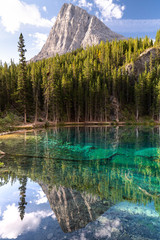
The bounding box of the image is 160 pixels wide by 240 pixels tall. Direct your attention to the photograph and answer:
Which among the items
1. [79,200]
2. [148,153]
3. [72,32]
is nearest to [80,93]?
[148,153]

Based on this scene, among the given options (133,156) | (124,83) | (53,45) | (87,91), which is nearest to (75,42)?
(53,45)

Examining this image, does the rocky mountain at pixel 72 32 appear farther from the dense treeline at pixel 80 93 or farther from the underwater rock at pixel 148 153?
the underwater rock at pixel 148 153

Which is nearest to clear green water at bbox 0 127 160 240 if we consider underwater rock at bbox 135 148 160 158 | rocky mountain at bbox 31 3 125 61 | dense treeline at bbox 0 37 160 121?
underwater rock at bbox 135 148 160 158

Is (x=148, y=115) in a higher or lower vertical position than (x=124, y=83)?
lower

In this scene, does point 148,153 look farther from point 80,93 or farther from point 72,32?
point 72,32

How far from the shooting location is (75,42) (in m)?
163

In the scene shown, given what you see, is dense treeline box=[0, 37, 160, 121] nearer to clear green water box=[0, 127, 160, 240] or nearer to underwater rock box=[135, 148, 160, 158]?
underwater rock box=[135, 148, 160, 158]

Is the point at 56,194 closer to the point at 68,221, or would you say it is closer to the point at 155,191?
the point at 68,221

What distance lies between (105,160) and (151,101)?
2246 inches

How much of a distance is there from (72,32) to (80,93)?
152 meters

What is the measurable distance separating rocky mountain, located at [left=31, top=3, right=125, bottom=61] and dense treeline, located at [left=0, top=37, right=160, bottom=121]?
104313mm

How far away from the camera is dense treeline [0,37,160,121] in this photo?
45.2 meters

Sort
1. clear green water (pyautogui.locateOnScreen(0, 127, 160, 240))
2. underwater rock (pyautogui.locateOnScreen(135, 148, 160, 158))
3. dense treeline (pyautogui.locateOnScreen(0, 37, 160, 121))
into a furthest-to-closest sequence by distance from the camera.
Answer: dense treeline (pyautogui.locateOnScreen(0, 37, 160, 121)) < underwater rock (pyautogui.locateOnScreen(135, 148, 160, 158)) < clear green water (pyautogui.locateOnScreen(0, 127, 160, 240))

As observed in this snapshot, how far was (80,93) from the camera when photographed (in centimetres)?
5128
